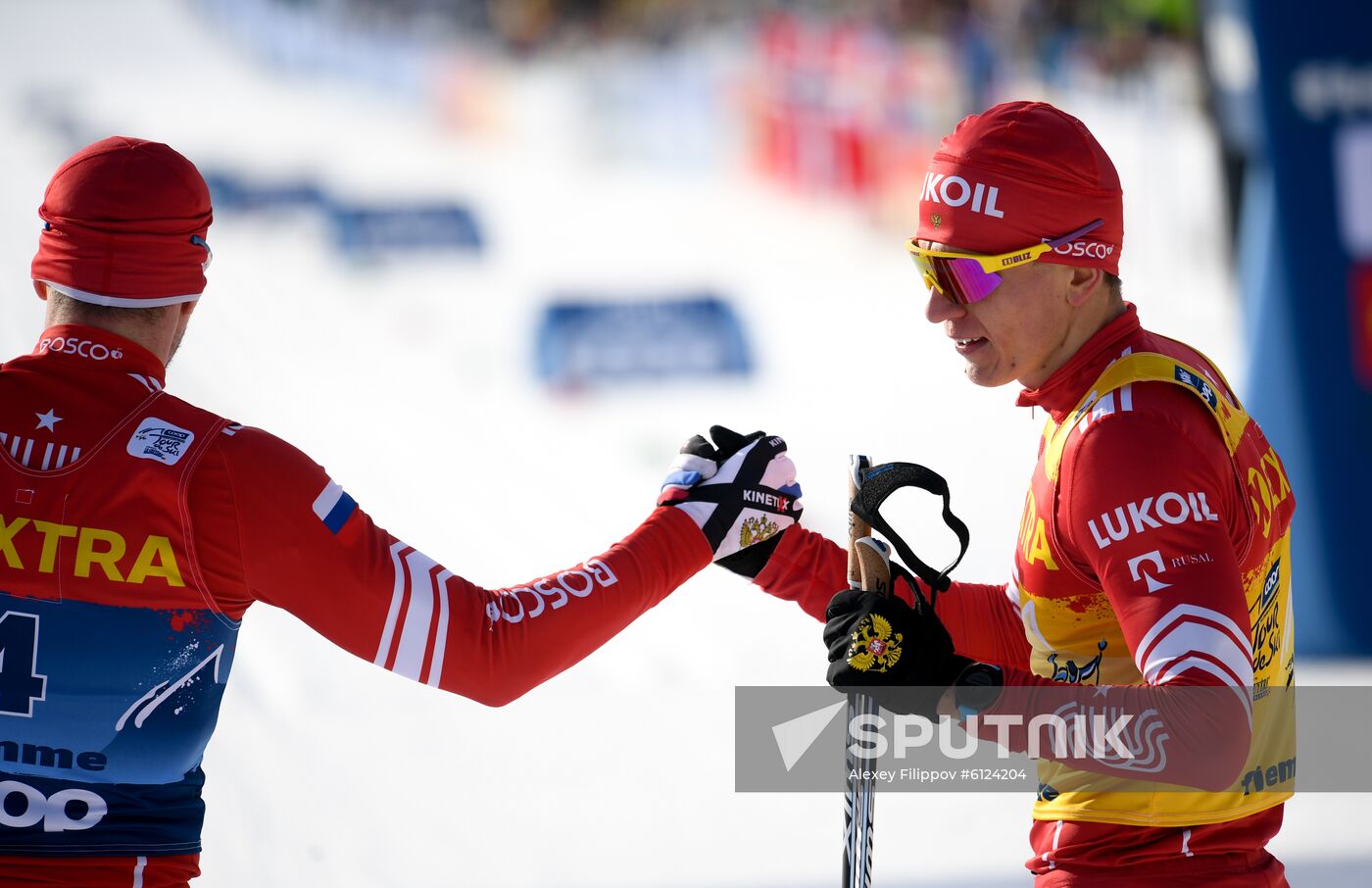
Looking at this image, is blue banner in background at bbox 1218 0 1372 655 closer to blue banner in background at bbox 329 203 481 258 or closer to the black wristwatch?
the black wristwatch

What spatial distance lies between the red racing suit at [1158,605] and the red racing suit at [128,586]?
1.10 meters

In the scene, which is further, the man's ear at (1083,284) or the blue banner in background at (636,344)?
the blue banner in background at (636,344)

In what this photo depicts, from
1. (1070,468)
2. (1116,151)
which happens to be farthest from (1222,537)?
(1116,151)

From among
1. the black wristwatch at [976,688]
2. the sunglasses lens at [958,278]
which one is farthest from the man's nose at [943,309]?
the black wristwatch at [976,688]

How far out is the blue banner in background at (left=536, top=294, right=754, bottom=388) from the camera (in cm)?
1254

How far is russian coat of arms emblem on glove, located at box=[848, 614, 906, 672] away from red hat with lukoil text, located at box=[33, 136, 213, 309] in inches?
49.4

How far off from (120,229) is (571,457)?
805cm

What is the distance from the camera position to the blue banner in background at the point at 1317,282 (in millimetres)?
6520

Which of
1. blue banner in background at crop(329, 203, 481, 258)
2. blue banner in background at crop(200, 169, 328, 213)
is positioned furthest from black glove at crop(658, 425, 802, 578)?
blue banner in background at crop(200, 169, 328, 213)

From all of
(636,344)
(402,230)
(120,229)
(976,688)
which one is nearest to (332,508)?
(120,229)

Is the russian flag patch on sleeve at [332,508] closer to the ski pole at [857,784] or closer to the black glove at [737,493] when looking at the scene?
the black glove at [737,493]

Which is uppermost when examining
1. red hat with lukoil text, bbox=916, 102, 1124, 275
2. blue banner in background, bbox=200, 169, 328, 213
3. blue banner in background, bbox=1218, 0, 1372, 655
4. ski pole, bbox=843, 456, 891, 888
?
blue banner in background, bbox=200, 169, 328, 213

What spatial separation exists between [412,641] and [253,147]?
2674 centimetres

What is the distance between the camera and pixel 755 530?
3.04m
